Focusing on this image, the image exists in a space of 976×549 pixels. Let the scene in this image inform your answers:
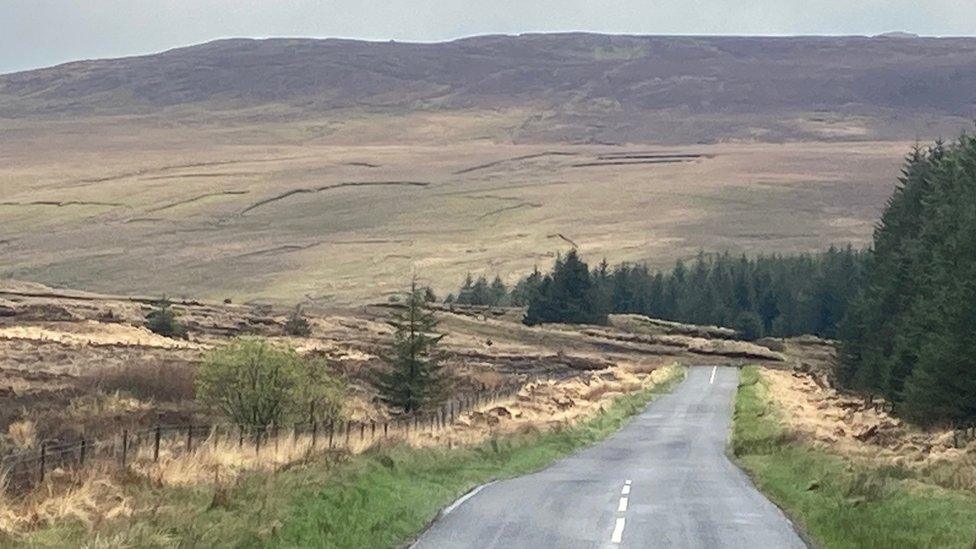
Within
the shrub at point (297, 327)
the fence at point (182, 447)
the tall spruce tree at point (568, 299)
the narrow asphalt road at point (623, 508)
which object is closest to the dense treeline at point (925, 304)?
the narrow asphalt road at point (623, 508)

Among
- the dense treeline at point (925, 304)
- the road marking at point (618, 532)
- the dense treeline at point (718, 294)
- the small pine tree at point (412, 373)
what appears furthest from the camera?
the dense treeline at point (718, 294)

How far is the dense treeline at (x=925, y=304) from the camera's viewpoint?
125 feet

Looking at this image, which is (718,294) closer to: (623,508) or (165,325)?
(165,325)

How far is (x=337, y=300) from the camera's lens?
571 feet

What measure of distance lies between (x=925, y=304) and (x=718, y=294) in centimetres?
10181

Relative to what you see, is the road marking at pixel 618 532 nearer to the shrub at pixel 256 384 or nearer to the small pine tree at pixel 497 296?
the shrub at pixel 256 384

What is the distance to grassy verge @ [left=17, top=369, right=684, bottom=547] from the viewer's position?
14.8 m

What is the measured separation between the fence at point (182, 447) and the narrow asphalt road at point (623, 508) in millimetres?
3363

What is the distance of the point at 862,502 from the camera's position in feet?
69.8

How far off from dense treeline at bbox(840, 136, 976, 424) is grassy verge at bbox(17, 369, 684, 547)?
17.0 m

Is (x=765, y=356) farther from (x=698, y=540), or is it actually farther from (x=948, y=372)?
(x=698, y=540)

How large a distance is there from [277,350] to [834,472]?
57.3ft

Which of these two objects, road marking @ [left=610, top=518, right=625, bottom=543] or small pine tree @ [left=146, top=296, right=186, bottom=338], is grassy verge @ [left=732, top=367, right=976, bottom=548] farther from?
small pine tree @ [left=146, top=296, right=186, bottom=338]

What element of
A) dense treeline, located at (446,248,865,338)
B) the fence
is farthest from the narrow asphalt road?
dense treeline, located at (446,248,865,338)
